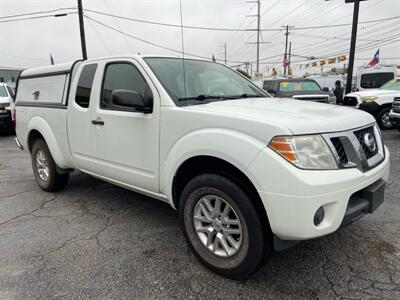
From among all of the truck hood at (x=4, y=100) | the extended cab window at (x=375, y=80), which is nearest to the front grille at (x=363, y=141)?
the truck hood at (x=4, y=100)

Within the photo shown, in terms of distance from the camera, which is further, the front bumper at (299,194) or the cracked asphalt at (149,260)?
the cracked asphalt at (149,260)

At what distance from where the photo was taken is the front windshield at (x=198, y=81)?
3107 millimetres

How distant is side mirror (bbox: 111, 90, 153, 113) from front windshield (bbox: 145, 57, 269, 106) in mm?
218

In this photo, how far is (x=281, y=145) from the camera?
2.18 meters

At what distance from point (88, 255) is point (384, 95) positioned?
10043mm

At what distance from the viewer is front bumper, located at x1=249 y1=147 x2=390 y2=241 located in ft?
6.89

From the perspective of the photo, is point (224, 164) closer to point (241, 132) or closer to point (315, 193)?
point (241, 132)

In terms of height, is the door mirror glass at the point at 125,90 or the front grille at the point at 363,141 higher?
the door mirror glass at the point at 125,90

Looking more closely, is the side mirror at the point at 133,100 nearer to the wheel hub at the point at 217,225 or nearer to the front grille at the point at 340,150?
the wheel hub at the point at 217,225

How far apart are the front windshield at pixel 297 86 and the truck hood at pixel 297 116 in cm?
960

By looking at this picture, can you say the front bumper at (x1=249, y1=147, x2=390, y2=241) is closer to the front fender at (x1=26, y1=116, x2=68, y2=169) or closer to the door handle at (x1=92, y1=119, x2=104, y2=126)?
the door handle at (x1=92, y1=119, x2=104, y2=126)

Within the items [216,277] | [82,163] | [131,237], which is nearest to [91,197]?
[82,163]

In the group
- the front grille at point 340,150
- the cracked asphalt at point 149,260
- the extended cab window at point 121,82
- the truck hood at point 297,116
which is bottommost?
the cracked asphalt at point 149,260

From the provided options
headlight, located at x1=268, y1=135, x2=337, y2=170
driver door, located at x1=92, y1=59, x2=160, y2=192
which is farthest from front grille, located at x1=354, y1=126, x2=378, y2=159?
driver door, located at x1=92, y1=59, x2=160, y2=192
